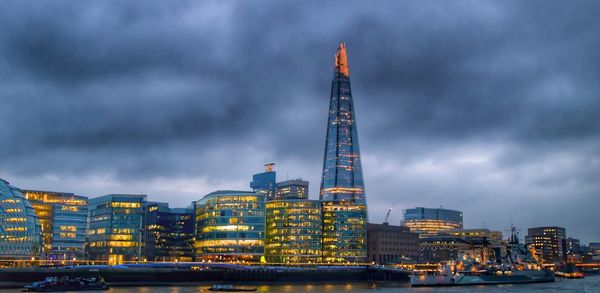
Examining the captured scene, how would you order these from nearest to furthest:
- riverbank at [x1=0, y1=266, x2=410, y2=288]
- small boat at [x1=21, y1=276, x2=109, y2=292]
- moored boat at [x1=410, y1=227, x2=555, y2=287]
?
1. small boat at [x1=21, y1=276, x2=109, y2=292]
2. riverbank at [x1=0, y1=266, x2=410, y2=288]
3. moored boat at [x1=410, y1=227, x2=555, y2=287]

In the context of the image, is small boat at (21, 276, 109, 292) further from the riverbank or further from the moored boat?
the moored boat

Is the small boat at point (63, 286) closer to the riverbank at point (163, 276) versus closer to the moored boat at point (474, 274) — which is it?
the riverbank at point (163, 276)

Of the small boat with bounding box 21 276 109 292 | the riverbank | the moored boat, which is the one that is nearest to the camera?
the small boat with bounding box 21 276 109 292

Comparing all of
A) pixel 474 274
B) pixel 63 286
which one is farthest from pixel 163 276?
pixel 474 274

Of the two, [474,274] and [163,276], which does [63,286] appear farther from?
[474,274]

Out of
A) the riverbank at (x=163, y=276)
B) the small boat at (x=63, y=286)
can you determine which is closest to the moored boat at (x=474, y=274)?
the riverbank at (x=163, y=276)

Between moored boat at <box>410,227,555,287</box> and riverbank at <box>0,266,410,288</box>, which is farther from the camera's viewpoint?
moored boat at <box>410,227,555,287</box>

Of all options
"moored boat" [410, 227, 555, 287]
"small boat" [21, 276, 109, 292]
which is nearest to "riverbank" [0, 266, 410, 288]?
"small boat" [21, 276, 109, 292]

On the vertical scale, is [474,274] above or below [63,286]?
above

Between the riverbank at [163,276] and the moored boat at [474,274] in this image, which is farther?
the moored boat at [474,274]

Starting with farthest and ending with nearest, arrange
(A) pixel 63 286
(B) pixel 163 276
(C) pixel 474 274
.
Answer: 1. (B) pixel 163 276
2. (C) pixel 474 274
3. (A) pixel 63 286

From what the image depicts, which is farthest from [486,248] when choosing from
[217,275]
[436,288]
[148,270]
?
[148,270]

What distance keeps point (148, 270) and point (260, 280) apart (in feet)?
110

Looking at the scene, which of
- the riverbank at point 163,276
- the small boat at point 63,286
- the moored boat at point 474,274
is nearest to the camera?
the small boat at point 63,286
